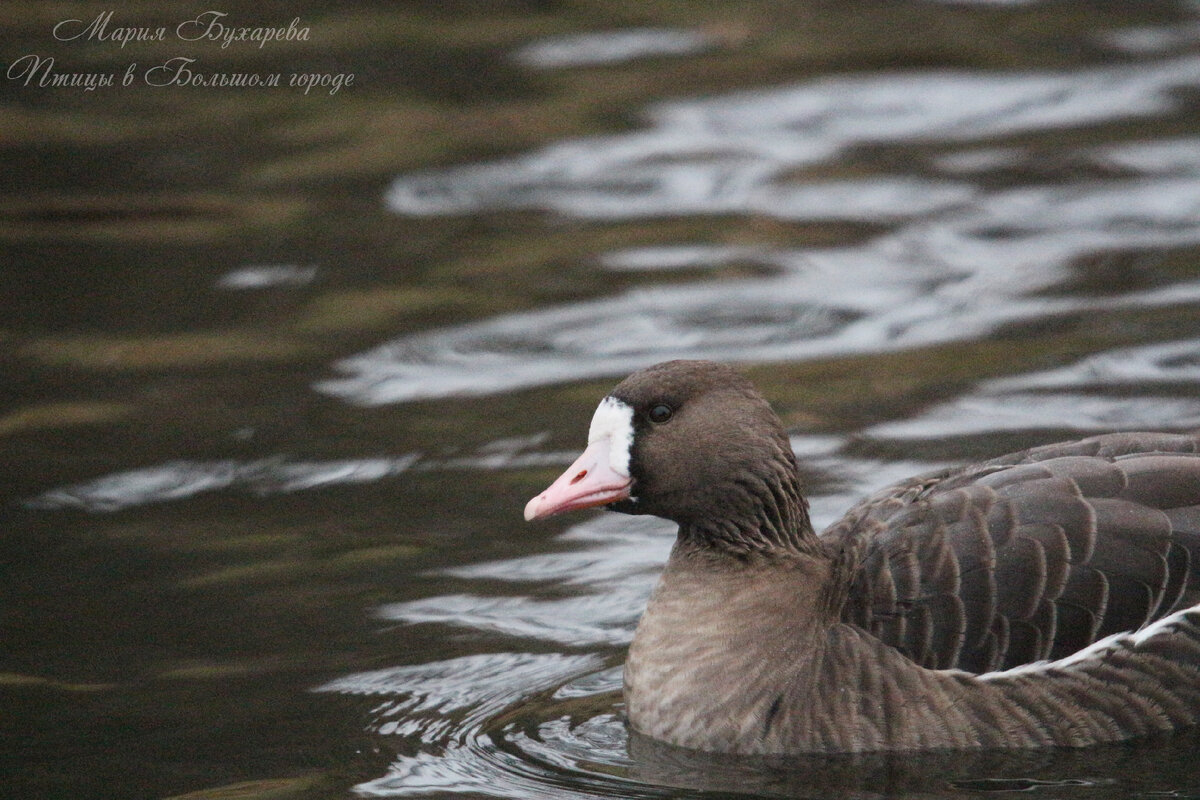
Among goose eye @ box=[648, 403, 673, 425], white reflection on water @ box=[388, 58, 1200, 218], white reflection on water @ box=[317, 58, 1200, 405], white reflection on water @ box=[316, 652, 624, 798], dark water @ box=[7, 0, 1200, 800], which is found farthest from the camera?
white reflection on water @ box=[388, 58, 1200, 218]

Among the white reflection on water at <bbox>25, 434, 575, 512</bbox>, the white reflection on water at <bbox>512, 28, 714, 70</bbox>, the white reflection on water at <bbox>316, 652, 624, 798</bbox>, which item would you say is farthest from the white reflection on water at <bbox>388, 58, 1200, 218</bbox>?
the white reflection on water at <bbox>316, 652, 624, 798</bbox>

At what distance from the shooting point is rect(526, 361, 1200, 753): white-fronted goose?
685 cm

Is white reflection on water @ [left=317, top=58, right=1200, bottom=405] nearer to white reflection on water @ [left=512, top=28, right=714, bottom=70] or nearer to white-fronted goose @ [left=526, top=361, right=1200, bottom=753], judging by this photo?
white reflection on water @ [left=512, top=28, right=714, bottom=70]

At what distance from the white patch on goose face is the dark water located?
1.01 m

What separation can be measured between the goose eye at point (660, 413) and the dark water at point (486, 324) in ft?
3.86

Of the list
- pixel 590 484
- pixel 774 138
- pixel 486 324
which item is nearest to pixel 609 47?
pixel 774 138

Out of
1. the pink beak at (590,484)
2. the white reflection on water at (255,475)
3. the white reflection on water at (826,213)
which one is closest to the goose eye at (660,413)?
the pink beak at (590,484)

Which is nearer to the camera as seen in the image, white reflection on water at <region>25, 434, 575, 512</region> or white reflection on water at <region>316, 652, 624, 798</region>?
white reflection on water at <region>316, 652, 624, 798</region>

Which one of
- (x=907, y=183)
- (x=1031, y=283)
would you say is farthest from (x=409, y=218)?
(x=1031, y=283)

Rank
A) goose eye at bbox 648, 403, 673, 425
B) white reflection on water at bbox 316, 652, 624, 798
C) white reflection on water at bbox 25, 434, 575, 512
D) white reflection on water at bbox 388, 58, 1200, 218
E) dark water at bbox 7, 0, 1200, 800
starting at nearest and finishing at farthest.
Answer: white reflection on water at bbox 316, 652, 624, 798 → goose eye at bbox 648, 403, 673, 425 → dark water at bbox 7, 0, 1200, 800 → white reflection on water at bbox 25, 434, 575, 512 → white reflection on water at bbox 388, 58, 1200, 218

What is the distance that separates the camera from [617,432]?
723 centimetres

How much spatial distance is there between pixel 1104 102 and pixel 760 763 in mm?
9937

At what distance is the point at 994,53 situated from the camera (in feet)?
54.4

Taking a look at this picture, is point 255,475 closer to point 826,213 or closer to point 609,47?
point 826,213
